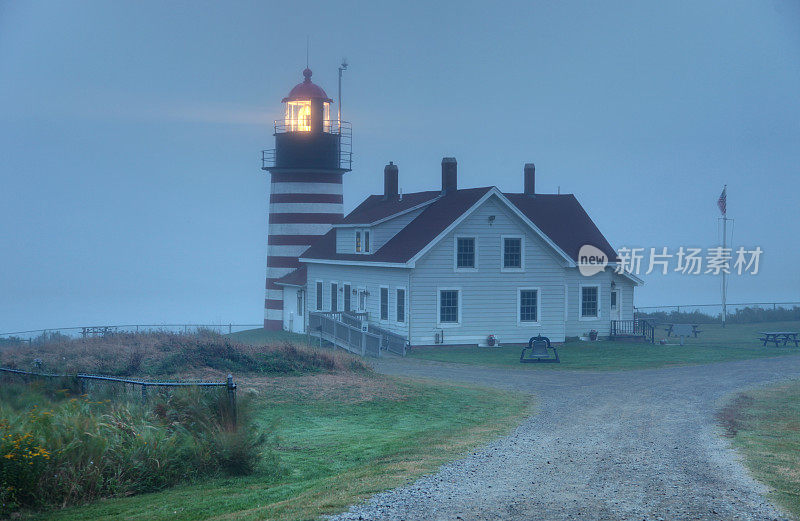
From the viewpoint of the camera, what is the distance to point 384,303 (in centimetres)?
3719

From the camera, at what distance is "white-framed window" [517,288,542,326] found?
36.5m

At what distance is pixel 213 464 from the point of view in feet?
41.4

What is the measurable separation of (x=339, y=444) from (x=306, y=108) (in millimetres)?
33552

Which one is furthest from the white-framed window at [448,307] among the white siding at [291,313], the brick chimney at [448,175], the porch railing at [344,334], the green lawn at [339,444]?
the white siding at [291,313]

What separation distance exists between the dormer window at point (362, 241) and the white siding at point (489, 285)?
519cm

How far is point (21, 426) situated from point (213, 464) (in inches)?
107

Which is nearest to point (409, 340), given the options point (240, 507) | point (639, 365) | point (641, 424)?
point (639, 365)

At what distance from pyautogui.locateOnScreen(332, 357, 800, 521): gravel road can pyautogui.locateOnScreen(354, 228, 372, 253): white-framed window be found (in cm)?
1881

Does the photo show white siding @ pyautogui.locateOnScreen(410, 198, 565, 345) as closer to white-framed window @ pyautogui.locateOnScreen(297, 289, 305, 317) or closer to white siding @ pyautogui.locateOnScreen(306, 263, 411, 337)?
white siding @ pyautogui.locateOnScreen(306, 263, 411, 337)

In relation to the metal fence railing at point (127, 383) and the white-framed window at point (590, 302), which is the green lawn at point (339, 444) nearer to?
the metal fence railing at point (127, 383)

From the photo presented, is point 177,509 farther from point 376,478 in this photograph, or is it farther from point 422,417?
point 422,417

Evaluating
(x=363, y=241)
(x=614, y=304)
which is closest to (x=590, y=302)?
(x=614, y=304)

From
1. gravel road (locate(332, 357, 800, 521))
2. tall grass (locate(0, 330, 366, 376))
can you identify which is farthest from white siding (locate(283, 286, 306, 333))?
gravel road (locate(332, 357, 800, 521))

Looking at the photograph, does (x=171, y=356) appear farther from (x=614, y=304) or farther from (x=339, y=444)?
(x=614, y=304)
